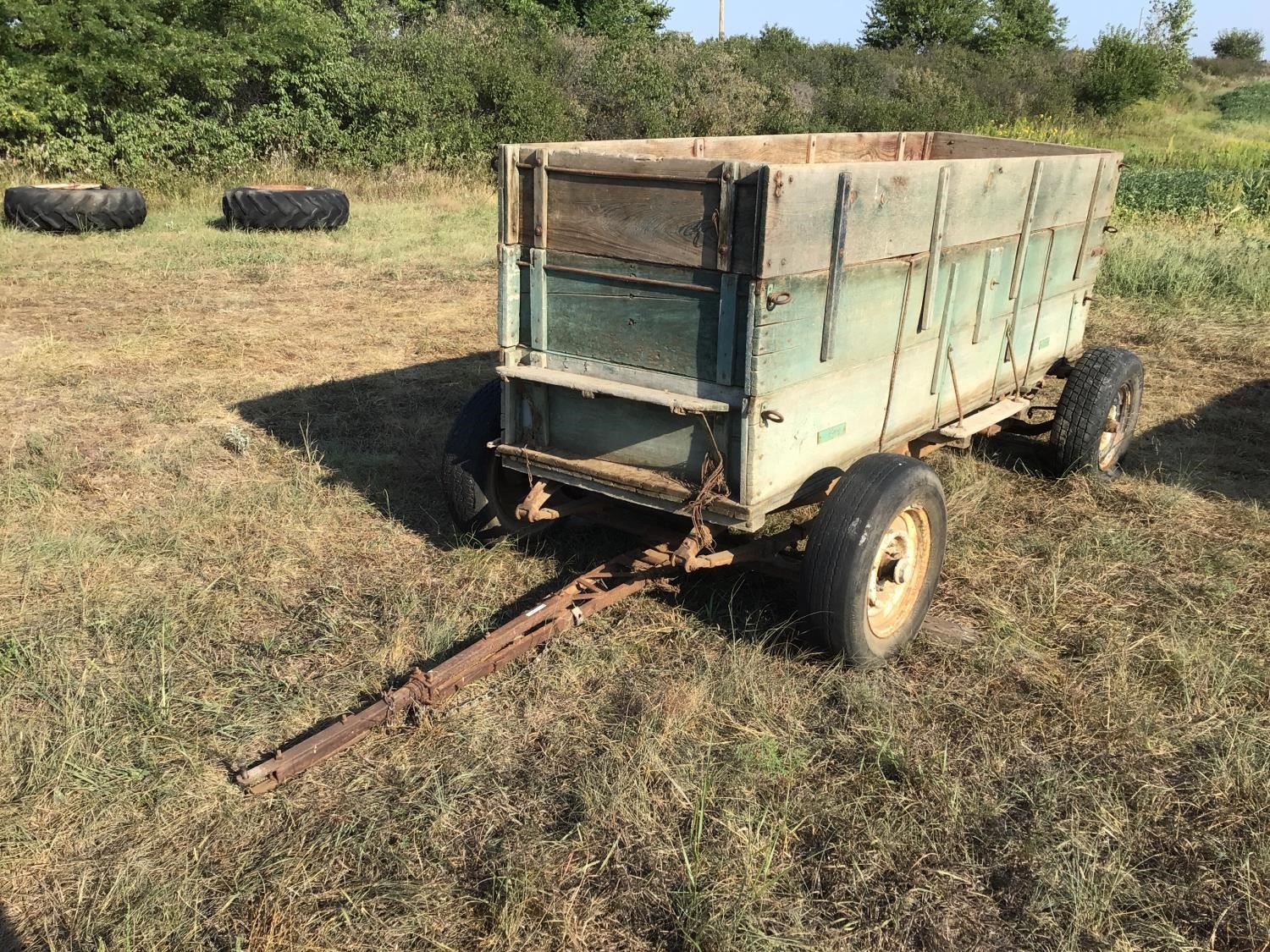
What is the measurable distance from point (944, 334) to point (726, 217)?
1556 mm

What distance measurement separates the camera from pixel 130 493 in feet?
17.4

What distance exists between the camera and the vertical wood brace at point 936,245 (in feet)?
12.9

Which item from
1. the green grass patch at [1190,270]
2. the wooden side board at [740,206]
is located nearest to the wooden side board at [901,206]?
the wooden side board at [740,206]

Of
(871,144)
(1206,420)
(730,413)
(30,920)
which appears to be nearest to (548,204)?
(730,413)

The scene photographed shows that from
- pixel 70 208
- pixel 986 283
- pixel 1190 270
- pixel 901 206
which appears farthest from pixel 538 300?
pixel 70 208

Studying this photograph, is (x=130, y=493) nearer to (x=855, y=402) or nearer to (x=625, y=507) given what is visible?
(x=625, y=507)

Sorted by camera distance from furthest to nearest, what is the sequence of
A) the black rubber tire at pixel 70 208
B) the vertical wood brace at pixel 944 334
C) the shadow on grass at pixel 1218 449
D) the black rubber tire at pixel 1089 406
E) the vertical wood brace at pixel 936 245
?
the black rubber tire at pixel 70 208 < the shadow on grass at pixel 1218 449 < the black rubber tire at pixel 1089 406 < the vertical wood brace at pixel 944 334 < the vertical wood brace at pixel 936 245

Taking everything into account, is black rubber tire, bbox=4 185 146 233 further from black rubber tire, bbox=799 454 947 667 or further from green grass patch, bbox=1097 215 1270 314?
black rubber tire, bbox=799 454 947 667

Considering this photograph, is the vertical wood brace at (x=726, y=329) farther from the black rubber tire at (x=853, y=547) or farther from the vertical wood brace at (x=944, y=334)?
the vertical wood brace at (x=944, y=334)

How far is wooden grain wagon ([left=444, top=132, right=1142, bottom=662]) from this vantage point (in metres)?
3.34

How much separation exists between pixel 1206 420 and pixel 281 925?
273 inches

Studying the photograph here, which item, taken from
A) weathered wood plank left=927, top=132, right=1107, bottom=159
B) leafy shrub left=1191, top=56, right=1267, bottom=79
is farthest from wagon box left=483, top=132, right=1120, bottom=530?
leafy shrub left=1191, top=56, right=1267, bottom=79

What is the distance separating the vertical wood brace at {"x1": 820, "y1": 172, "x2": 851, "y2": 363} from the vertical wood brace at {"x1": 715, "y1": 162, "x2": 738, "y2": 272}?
432 mm

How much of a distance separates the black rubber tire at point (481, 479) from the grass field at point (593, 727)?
0.18 metres
